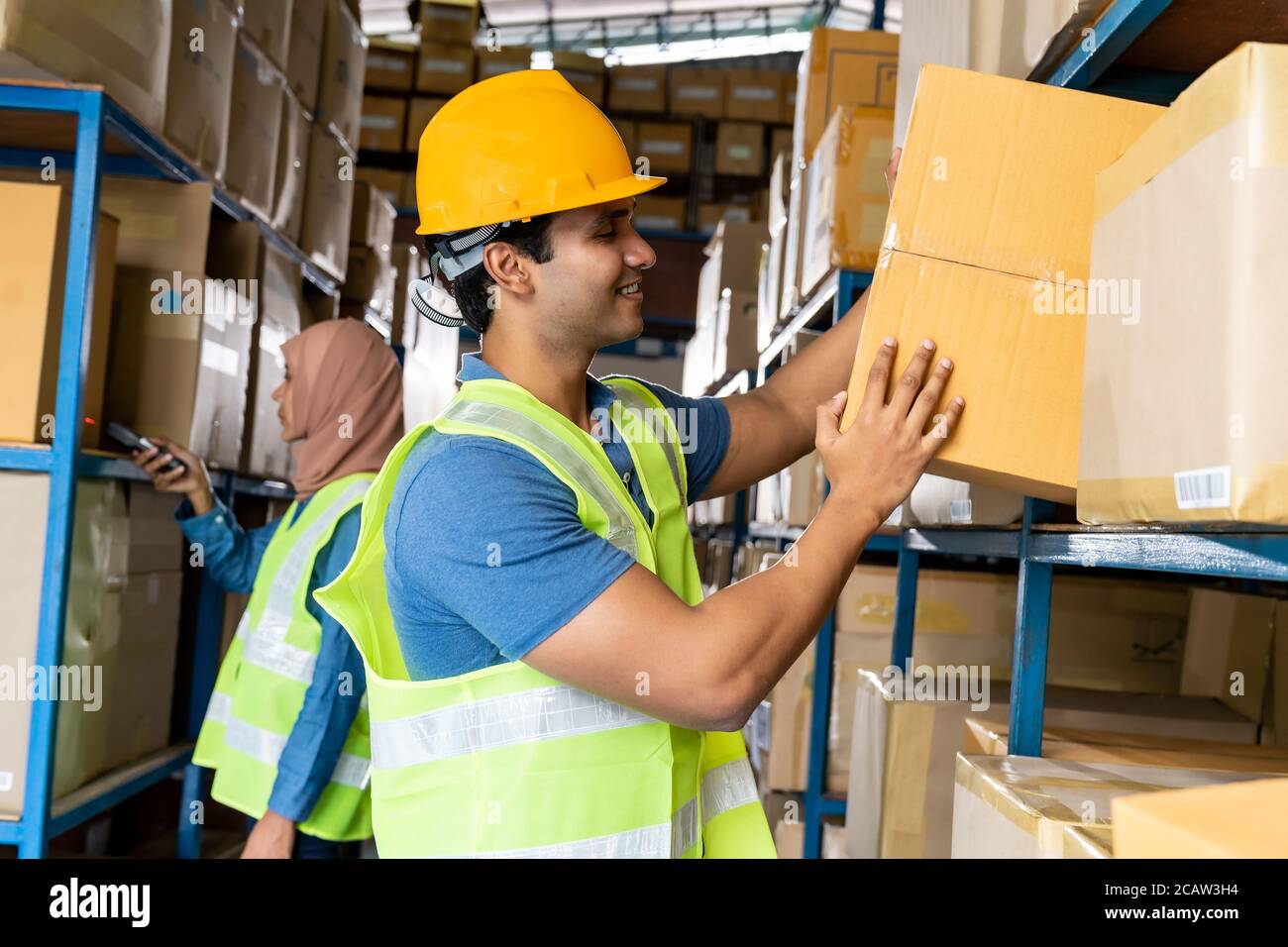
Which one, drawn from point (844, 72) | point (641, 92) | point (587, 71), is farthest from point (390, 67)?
point (844, 72)

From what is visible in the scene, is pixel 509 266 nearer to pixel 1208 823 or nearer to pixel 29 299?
pixel 1208 823

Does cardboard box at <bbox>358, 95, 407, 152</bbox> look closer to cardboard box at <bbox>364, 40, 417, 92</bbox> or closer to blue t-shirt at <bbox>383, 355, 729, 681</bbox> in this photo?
cardboard box at <bbox>364, 40, 417, 92</bbox>

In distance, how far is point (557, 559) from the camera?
1.37 metres

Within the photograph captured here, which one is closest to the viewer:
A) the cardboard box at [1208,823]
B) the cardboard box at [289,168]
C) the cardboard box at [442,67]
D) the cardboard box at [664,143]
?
the cardboard box at [1208,823]

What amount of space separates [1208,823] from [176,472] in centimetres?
273

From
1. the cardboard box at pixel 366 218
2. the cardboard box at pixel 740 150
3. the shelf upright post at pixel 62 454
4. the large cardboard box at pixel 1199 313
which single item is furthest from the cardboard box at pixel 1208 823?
the cardboard box at pixel 740 150

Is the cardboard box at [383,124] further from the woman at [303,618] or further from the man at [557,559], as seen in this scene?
the man at [557,559]

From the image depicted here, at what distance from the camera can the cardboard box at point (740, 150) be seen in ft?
29.5

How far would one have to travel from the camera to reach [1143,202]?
47.0 inches

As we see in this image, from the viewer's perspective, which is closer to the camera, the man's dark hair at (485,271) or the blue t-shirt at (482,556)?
the blue t-shirt at (482,556)

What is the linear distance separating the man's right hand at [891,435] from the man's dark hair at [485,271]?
1.73 feet

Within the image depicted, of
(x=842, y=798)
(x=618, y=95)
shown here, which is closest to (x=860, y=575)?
(x=842, y=798)

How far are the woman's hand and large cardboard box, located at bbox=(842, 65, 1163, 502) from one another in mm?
2170
